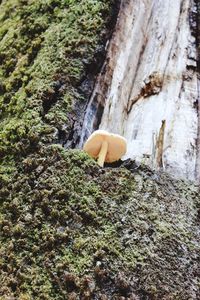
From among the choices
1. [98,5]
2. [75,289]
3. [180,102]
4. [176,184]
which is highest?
[98,5]

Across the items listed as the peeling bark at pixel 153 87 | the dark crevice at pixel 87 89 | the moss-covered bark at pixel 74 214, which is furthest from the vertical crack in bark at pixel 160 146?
the dark crevice at pixel 87 89

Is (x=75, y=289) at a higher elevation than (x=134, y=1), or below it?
below

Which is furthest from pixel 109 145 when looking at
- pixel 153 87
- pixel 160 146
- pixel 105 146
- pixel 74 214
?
pixel 153 87

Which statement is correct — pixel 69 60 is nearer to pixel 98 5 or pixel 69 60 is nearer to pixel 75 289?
pixel 98 5

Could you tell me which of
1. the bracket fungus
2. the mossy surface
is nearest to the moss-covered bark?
the mossy surface

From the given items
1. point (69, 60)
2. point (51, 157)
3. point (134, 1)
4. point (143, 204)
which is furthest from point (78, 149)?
point (134, 1)

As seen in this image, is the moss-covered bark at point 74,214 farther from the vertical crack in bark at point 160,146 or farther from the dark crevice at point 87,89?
the vertical crack in bark at point 160,146

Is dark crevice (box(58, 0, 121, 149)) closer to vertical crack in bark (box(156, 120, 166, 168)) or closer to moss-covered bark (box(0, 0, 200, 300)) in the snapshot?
moss-covered bark (box(0, 0, 200, 300))
